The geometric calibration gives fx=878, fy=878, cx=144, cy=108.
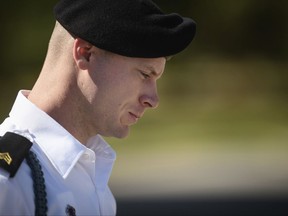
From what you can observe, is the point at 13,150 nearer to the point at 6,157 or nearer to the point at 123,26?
the point at 6,157

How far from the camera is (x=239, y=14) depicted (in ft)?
35.3

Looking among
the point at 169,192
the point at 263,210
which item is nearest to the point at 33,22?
the point at 169,192

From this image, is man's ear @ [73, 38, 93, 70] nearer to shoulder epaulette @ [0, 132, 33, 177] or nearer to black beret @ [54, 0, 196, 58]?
Result: black beret @ [54, 0, 196, 58]

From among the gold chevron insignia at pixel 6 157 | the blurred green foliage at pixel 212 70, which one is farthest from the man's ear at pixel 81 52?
the blurred green foliage at pixel 212 70

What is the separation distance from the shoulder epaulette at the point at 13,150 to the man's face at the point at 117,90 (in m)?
0.17

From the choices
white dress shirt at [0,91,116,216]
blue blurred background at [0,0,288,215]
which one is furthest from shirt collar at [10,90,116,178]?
blue blurred background at [0,0,288,215]

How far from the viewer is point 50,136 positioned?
1.87 m

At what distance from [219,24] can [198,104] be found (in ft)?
3.34

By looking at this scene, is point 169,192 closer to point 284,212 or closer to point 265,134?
point 284,212

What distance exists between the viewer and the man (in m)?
1.84

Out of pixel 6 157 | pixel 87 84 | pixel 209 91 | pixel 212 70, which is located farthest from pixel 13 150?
pixel 209 91

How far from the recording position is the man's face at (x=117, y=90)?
1.87 metres

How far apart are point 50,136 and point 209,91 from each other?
8.86 meters

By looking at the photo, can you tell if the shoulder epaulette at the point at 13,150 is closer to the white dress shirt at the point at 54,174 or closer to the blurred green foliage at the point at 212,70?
the white dress shirt at the point at 54,174
